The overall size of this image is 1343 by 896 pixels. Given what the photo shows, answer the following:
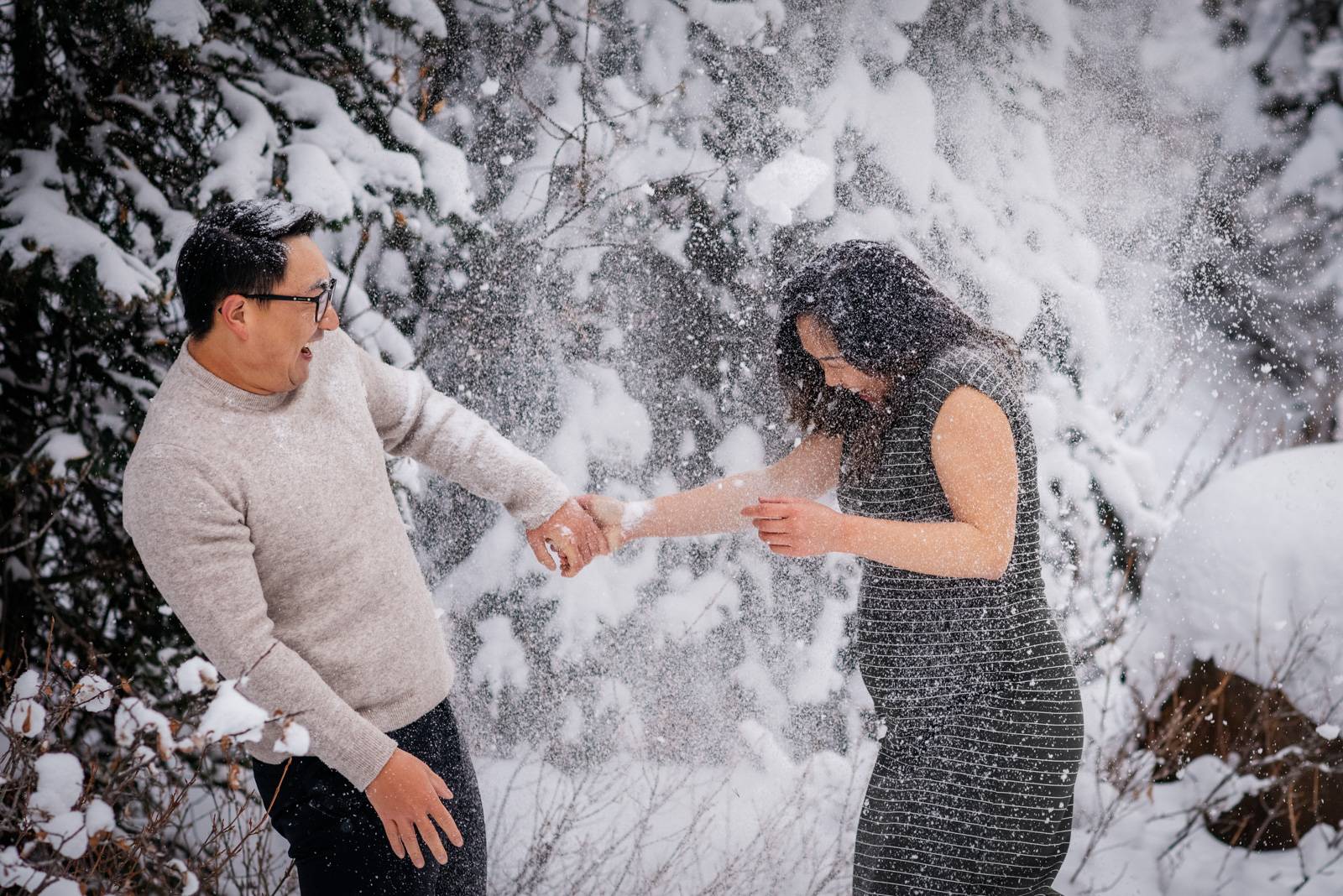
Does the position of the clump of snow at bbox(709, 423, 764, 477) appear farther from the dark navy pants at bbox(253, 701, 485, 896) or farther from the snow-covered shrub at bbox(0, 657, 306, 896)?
the snow-covered shrub at bbox(0, 657, 306, 896)

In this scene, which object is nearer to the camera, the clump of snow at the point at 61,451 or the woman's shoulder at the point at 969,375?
the woman's shoulder at the point at 969,375

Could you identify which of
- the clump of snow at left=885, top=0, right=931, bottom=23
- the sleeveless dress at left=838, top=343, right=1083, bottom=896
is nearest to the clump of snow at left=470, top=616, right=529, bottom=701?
the sleeveless dress at left=838, top=343, right=1083, bottom=896

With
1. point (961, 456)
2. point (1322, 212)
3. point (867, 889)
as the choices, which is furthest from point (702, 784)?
point (1322, 212)

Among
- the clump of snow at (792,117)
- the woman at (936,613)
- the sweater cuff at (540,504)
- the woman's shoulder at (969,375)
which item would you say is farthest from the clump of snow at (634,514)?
the clump of snow at (792,117)

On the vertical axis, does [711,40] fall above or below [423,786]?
above

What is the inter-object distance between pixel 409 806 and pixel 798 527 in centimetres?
93

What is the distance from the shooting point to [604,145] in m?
3.59

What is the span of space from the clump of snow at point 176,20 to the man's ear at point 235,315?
5.06 feet

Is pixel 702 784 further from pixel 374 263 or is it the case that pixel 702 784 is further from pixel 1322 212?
pixel 1322 212

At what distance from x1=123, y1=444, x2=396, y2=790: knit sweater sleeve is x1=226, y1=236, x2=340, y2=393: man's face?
202 mm

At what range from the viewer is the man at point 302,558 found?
1534 millimetres

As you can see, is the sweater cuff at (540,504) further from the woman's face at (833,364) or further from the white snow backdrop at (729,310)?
the white snow backdrop at (729,310)

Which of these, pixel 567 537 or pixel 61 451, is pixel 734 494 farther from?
pixel 61 451

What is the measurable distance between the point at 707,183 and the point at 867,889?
102 inches
